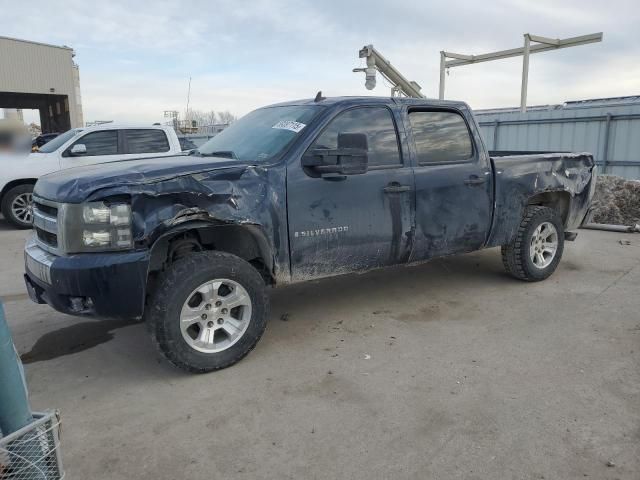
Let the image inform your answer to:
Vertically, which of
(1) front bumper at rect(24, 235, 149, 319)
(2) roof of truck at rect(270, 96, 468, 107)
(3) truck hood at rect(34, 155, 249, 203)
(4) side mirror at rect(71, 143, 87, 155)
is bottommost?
(1) front bumper at rect(24, 235, 149, 319)

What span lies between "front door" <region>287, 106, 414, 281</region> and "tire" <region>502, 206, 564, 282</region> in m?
1.60

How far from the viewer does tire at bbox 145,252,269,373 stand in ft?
11.1

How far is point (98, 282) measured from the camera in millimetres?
3195

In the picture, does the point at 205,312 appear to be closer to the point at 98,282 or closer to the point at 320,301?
the point at 98,282

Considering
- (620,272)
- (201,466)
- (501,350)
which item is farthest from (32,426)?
(620,272)

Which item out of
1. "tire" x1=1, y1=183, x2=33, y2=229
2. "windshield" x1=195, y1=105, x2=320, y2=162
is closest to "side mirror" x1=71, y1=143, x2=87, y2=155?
"tire" x1=1, y1=183, x2=33, y2=229

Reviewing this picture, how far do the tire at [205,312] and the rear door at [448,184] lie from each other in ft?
5.44

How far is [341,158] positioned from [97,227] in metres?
1.77

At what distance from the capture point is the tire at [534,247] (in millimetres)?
5406

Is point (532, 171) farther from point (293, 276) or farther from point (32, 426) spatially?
point (32, 426)

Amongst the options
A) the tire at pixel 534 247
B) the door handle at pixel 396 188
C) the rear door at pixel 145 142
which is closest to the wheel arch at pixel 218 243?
the door handle at pixel 396 188

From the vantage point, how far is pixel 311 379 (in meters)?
3.52

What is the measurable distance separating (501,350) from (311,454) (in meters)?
1.91

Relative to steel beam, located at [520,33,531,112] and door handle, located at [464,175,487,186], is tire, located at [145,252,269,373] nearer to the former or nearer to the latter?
door handle, located at [464,175,487,186]
